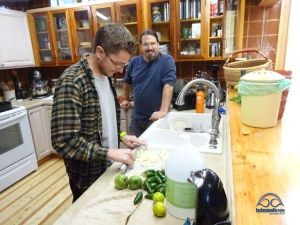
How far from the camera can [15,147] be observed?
2648mm

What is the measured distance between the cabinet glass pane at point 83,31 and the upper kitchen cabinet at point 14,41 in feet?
2.55

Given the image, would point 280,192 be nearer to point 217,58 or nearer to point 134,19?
point 217,58

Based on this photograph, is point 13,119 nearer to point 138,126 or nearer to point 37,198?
point 37,198

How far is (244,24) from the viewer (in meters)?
2.53

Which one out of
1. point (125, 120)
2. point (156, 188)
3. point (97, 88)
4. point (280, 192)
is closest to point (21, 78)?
point (125, 120)

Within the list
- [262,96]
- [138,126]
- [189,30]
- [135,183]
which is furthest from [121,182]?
[189,30]

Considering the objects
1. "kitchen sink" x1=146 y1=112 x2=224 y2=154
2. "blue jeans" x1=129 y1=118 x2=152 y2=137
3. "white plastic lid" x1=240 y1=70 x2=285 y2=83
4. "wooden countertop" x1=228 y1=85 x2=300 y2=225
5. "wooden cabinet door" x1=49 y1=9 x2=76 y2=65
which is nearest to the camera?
"wooden countertop" x1=228 y1=85 x2=300 y2=225

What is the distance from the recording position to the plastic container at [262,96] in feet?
2.90

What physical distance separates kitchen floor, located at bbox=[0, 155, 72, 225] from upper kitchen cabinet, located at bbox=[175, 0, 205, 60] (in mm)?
1975

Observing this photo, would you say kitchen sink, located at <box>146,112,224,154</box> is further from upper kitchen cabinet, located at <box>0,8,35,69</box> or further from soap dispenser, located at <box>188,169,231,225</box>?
upper kitchen cabinet, located at <box>0,8,35,69</box>

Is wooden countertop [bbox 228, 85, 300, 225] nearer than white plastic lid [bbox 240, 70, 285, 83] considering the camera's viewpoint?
Yes

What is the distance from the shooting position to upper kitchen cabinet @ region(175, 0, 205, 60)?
99.2 inches

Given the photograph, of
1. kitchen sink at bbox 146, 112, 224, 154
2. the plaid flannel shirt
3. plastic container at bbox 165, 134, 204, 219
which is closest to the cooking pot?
kitchen sink at bbox 146, 112, 224, 154

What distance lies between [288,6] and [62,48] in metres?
2.74
